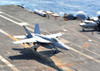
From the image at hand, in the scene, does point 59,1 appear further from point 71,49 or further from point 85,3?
point 71,49

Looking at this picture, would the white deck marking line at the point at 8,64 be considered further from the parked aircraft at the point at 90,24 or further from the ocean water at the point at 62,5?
the ocean water at the point at 62,5

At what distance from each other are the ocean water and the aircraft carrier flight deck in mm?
64431

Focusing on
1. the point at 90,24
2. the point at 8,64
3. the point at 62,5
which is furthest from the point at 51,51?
the point at 62,5

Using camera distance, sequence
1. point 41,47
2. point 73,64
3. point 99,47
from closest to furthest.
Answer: point 73,64
point 41,47
point 99,47

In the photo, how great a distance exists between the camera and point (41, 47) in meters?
57.1

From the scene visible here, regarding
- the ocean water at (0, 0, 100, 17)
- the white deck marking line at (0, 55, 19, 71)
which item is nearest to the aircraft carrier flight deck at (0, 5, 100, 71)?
the white deck marking line at (0, 55, 19, 71)

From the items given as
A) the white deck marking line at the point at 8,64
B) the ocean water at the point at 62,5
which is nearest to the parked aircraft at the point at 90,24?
the white deck marking line at the point at 8,64

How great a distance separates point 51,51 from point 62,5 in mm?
117161

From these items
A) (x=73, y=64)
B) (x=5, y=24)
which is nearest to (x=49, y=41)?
(x=73, y=64)

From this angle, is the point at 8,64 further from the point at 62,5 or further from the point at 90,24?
the point at 62,5

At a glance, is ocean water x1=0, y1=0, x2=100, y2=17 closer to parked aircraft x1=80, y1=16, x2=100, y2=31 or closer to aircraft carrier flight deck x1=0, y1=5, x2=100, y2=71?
parked aircraft x1=80, y1=16, x2=100, y2=31

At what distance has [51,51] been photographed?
5447 centimetres

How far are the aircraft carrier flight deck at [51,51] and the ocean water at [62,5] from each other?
211ft

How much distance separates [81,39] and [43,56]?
66.1 ft
